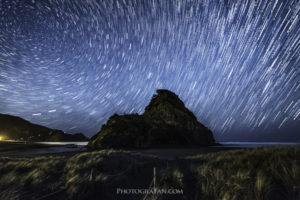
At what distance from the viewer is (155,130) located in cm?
5484

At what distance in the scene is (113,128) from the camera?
4722 cm

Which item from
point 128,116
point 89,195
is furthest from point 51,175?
point 128,116

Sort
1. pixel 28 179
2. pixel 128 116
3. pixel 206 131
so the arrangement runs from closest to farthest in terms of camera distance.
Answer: pixel 28 179 → pixel 128 116 → pixel 206 131

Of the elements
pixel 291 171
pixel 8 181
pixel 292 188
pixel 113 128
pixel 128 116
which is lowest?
pixel 8 181

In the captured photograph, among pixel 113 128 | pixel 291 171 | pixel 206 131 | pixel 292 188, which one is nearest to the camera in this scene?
pixel 292 188

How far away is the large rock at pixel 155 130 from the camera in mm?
45519

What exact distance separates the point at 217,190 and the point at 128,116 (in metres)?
52.0

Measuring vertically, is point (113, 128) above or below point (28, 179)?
above

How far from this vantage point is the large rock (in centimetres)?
4552

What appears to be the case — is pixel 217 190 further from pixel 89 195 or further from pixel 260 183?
pixel 89 195

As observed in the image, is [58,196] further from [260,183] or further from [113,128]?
[113,128]

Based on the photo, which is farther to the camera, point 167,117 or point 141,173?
point 167,117

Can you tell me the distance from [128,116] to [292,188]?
2075 inches

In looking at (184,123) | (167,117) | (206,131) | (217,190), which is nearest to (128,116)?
(167,117)
